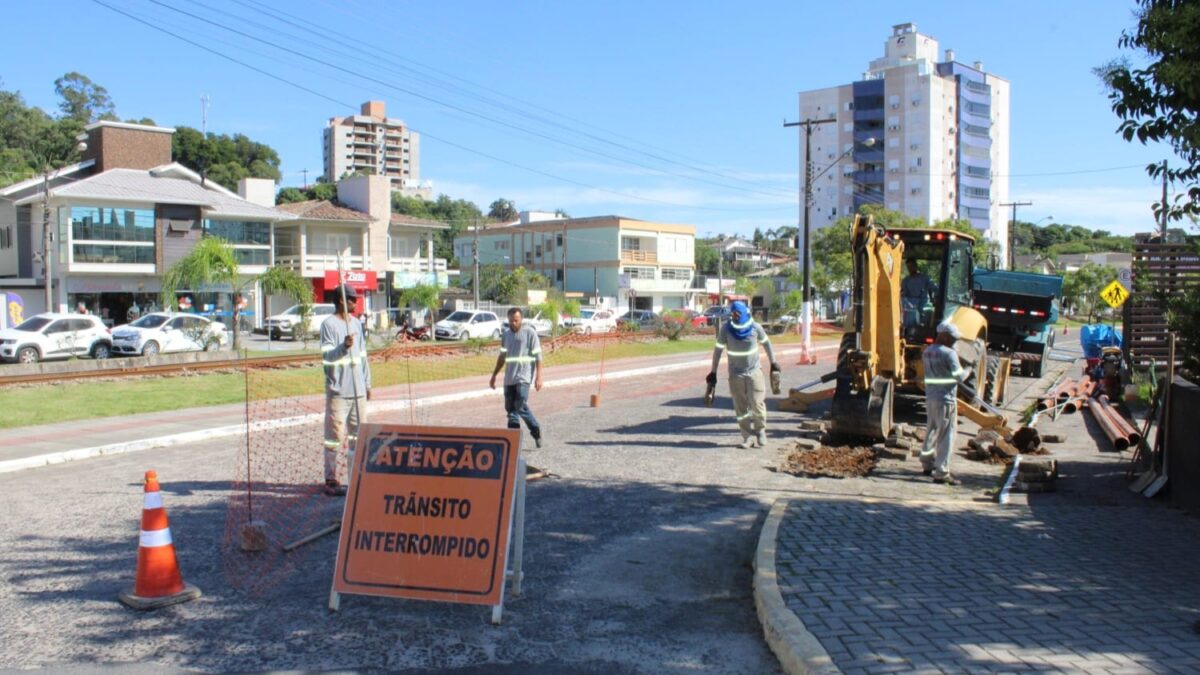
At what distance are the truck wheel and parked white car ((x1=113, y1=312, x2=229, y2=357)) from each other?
2313cm

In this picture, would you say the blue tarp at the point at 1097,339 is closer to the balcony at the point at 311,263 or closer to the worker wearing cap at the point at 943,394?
the worker wearing cap at the point at 943,394

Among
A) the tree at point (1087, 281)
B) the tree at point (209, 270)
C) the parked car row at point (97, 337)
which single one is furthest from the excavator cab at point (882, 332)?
the tree at point (1087, 281)

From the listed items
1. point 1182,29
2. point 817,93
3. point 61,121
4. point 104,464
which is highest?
point 817,93

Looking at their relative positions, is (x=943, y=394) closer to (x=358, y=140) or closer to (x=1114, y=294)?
(x=1114, y=294)

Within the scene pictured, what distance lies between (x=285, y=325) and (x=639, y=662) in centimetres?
4034

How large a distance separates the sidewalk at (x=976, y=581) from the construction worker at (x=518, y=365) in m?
3.50

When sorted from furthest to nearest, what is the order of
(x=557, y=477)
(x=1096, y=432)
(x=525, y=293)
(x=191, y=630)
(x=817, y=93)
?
(x=817, y=93)
(x=525, y=293)
(x=1096, y=432)
(x=557, y=477)
(x=191, y=630)

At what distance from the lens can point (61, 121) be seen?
80.4m

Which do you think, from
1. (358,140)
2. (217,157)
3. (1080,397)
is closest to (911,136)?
(217,157)

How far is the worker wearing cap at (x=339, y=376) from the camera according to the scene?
28.0 feet

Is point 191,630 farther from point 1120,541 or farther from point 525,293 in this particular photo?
point 525,293

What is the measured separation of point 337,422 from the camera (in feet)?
28.3

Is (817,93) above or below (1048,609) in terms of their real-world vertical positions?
above

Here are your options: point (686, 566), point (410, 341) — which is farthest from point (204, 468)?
point (410, 341)
